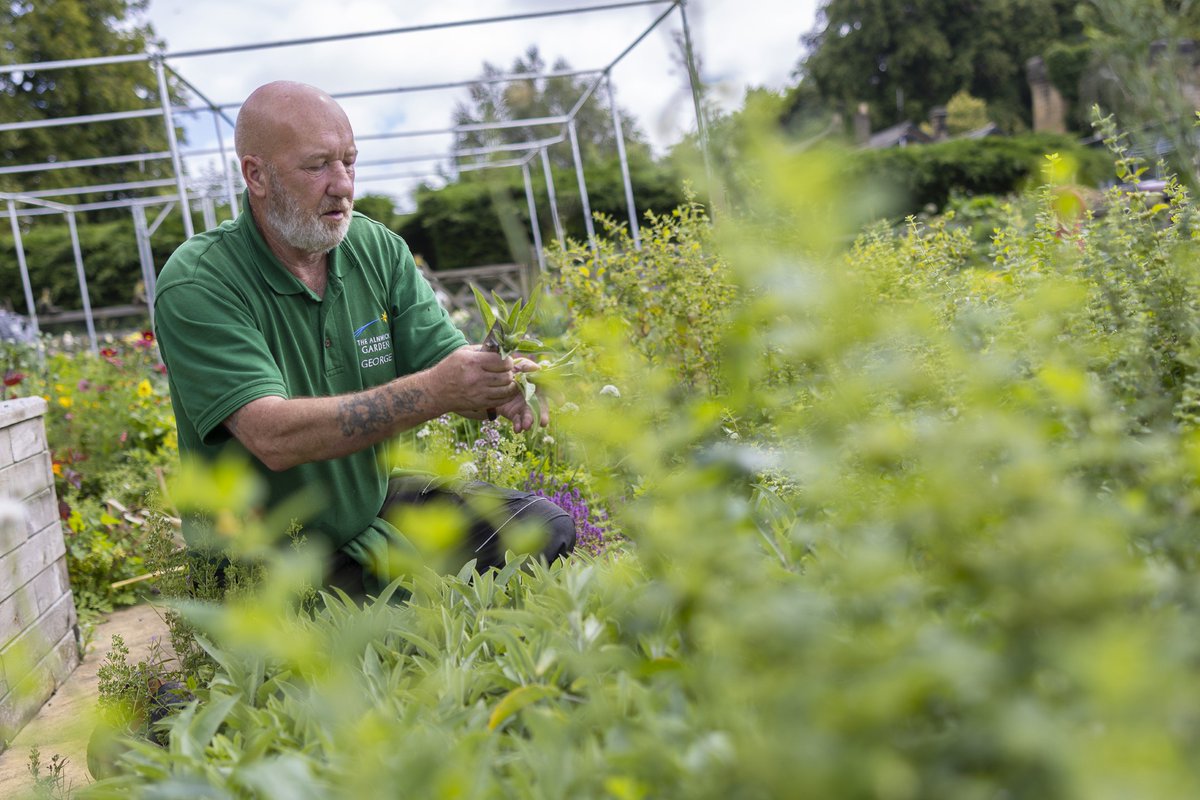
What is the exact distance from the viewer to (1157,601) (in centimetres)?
84

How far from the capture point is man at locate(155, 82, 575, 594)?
2205mm

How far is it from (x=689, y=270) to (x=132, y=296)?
2167 cm

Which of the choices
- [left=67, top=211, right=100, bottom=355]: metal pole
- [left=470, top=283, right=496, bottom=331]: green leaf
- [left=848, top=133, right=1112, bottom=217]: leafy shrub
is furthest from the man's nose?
[left=848, top=133, right=1112, bottom=217]: leafy shrub

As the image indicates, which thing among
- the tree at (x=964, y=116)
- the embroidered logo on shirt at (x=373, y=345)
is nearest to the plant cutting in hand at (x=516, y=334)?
the embroidered logo on shirt at (x=373, y=345)

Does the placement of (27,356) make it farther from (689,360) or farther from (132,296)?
(132,296)

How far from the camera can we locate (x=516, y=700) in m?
1.08

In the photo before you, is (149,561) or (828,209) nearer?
(828,209)

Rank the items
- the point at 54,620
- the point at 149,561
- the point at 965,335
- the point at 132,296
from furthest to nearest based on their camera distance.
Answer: the point at 132,296, the point at 54,620, the point at 149,561, the point at 965,335

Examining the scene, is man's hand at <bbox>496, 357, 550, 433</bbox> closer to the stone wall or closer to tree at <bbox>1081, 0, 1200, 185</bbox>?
tree at <bbox>1081, 0, 1200, 185</bbox>

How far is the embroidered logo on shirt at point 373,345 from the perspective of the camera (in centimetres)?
273

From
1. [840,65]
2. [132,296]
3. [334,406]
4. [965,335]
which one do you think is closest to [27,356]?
[334,406]

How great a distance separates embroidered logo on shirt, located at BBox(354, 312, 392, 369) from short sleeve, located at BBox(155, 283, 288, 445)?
373mm

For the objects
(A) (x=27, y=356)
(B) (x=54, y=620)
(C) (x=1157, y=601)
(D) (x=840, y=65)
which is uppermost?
(D) (x=840, y=65)

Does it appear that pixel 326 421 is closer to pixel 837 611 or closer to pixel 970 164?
pixel 837 611
